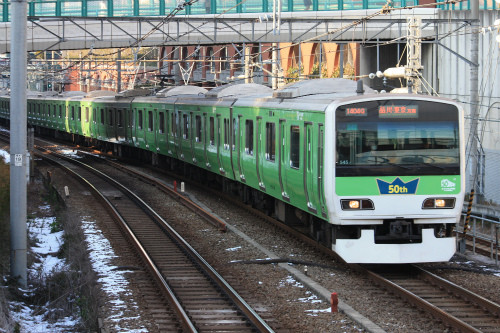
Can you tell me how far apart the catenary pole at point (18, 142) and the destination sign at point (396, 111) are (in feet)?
15.7

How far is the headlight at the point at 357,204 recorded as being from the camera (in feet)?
36.6

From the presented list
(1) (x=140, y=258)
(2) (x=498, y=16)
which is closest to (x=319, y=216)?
(1) (x=140, y=258)

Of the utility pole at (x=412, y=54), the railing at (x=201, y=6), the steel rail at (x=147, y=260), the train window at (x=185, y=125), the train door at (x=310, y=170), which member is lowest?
the steel rail at (x=147, y=260)

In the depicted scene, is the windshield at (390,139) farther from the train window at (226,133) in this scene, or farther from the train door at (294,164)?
the train window at (226,133)

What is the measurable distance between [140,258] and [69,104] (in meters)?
31.1

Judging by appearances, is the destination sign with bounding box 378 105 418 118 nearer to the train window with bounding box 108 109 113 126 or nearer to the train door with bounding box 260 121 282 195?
the train door with bounding box 260 121 282 195

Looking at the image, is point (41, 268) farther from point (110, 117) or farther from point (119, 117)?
point (110, 117)

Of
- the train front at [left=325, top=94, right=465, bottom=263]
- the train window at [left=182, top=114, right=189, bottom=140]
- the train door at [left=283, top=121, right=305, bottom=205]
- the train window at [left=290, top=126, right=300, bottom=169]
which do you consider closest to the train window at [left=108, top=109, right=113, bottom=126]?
the train window at [left=182, top=114, right=189, bottom=140]

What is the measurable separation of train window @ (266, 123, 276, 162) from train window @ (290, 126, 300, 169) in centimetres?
122

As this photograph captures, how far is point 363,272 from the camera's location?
38.3 feet

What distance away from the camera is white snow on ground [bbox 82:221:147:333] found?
9492 millimetres

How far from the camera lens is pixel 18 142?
11469mm

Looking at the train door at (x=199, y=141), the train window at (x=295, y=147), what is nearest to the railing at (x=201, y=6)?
the train door at (x=199, y=141)

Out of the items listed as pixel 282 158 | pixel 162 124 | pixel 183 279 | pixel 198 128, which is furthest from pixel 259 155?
pixel 162 124
